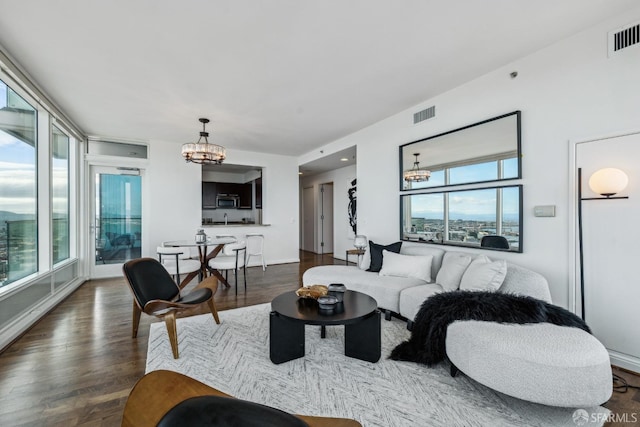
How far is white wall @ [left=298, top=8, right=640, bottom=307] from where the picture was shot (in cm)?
235

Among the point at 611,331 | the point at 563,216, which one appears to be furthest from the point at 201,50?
the point at 611,331

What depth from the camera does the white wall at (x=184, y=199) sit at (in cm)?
588

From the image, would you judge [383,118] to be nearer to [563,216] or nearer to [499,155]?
[499,155]

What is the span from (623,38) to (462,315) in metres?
2.48

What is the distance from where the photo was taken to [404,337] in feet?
9.41

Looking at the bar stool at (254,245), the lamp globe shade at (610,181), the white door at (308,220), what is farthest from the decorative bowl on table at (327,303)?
the white door at (308,220)

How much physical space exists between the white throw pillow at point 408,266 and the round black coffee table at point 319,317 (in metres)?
1.12

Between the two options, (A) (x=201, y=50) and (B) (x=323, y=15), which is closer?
(B) (x=323, y=15)

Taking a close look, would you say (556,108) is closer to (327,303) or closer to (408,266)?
(408,266)

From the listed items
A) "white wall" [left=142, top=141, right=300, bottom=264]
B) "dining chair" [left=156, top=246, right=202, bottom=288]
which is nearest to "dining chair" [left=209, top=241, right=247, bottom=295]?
"dining chair" [left=156, top=246, right=202, bottom=288]

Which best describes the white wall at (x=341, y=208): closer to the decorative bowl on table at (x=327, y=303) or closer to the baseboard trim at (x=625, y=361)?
the decorative bowl on table at (x=327, y=303)

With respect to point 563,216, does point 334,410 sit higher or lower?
lower

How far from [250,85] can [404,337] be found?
3.17m

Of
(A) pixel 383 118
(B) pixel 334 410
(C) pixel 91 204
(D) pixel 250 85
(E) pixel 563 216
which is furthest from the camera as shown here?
(C) pixel 91 204
